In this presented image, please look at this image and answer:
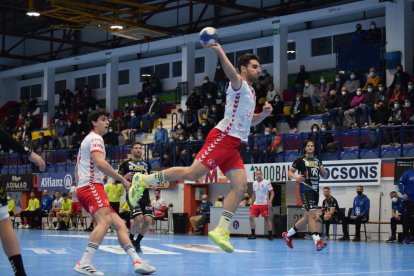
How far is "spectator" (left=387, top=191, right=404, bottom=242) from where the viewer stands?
2298cm

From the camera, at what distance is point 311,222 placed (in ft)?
56.3

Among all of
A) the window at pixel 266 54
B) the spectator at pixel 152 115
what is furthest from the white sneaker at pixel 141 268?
the window at pixel 266 54

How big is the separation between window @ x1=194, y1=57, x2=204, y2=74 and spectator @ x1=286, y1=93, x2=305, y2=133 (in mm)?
12465

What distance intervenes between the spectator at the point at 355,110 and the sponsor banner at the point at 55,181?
15504 millimetres

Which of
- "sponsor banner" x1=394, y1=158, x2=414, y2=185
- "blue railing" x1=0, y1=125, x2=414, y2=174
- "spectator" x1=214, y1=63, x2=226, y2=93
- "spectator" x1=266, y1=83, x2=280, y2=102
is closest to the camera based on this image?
"sponsor banner" x1=394, y1=158, x2=414, y2=185

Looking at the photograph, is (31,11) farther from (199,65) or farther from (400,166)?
(400,166)

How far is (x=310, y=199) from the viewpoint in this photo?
17172 mm

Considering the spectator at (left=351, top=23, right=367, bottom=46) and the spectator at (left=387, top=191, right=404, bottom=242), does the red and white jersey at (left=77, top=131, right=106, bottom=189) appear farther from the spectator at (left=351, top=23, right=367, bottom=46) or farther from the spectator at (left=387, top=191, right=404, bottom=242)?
the spectator at (left=351, top=23, right=367, bottom=46)

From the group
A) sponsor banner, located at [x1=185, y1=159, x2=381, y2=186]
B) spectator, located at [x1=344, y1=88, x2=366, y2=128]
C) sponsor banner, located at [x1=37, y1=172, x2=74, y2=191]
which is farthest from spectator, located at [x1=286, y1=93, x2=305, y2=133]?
sponsor banner, located at [x1=37, y1=172, x2=74, y2=191]

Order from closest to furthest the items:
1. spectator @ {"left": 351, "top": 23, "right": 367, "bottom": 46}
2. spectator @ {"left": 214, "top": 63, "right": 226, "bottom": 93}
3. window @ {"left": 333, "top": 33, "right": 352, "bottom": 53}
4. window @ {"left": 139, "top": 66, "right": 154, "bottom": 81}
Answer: spectator @ {"left": 351, "top": 23, "right": 367, "bottom": 46} < window @ {"left": 333, "top": 33, "right": 352, "bottom": 53} < spectator @ {"left": 214, "top": 63, "right": 226, "bottom": 93} < window @ {"left": 139, "top": 66, "right": 154, "bottom": 81}

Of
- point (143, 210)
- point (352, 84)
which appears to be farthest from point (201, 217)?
point (143, 210)

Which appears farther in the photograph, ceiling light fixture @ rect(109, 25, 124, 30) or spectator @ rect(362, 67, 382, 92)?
ceiling light fixture @ rect(109, 25, 124, 30)

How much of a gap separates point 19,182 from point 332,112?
1978 cm

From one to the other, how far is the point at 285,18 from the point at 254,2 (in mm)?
3591
